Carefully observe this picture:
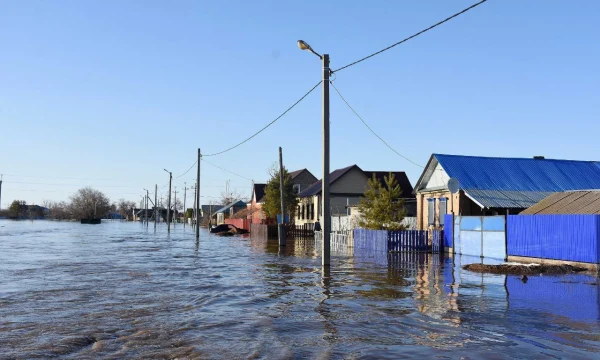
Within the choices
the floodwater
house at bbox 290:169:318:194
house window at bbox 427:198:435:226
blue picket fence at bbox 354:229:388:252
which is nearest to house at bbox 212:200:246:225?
house at bbox 290:169:318:194

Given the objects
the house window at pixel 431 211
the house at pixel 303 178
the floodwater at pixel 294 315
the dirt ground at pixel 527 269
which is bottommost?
the floodwater at pixel 294 315

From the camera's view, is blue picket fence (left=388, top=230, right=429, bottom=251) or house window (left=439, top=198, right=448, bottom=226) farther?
house window (left=439, top=198, right=448, bottom=226)

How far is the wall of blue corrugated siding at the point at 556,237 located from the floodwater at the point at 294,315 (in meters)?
2.31

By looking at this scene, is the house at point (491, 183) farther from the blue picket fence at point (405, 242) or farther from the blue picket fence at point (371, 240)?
the blue picket fence at point (371, 240)

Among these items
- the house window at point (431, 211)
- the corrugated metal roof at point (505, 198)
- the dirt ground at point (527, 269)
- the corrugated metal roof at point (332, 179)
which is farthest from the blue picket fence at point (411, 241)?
the corrugated metal roof at point (332, 179)

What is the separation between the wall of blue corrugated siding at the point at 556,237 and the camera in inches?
773

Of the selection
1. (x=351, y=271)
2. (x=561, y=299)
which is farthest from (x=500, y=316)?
(x=351, y=271)

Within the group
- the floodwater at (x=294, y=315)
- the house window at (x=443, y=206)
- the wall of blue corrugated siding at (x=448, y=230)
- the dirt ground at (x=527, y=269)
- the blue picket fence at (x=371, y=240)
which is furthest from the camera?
the house window at (x=443, y=206)

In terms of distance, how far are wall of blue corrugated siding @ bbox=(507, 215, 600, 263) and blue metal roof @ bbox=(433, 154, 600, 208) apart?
532cm

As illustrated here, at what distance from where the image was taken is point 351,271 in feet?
63.9

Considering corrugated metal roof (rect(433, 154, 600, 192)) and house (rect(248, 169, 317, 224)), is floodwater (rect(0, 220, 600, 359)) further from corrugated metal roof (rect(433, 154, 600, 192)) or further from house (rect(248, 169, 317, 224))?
house (rect(248, 169, 317, 224))

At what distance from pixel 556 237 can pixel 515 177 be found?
12.6 m

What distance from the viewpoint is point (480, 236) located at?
2584 cm

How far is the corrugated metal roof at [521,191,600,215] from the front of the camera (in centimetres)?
2186
